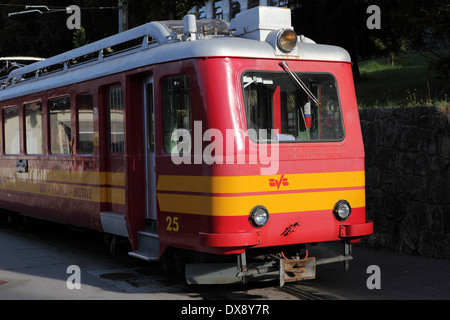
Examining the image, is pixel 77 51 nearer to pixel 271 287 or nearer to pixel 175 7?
pixel 271 287

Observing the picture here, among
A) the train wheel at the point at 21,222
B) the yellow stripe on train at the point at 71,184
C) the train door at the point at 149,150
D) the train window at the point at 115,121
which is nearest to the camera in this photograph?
the train door at the point at 149,150

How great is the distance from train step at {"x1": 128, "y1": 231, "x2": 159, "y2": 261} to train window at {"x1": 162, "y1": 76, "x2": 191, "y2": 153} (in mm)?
1103

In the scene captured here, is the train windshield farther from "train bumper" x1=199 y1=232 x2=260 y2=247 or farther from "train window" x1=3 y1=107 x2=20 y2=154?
"train window" x1=3 y1=107 x2=20 y2=154

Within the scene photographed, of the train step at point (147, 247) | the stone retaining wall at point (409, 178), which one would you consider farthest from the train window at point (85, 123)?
the stone retaining wall at point (409, 178)

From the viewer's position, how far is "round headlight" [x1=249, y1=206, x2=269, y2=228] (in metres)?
6.63

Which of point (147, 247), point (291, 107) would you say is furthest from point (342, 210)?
point (147, 247)

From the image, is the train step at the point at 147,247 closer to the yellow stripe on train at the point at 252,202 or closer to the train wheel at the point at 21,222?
the yellow stripe on train at the point at 252,202

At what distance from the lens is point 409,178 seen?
30.5ft

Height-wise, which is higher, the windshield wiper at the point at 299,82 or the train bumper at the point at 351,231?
the windshield wiper at the point at 299,82

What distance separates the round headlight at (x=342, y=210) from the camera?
7180 millimetres

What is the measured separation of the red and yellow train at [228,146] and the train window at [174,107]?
1 centimetres

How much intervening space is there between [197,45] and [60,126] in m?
3.87

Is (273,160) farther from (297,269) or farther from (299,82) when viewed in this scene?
(297,269)
